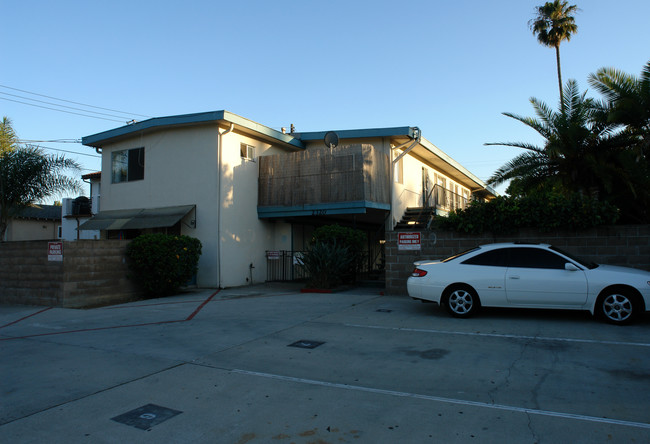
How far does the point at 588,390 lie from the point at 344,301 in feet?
24.2

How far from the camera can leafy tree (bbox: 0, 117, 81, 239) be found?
15.0m

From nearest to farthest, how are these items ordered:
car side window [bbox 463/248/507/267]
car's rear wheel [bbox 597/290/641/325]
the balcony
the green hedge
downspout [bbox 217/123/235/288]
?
car's rear wheel [bbox 597/290/641/325]
car side window [bbox 463/248/507/267]
the green hedge
downspout [bbox 217/123/235/288]
the balcony

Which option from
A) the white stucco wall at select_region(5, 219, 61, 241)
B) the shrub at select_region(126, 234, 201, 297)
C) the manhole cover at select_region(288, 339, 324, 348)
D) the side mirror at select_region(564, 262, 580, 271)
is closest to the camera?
the manhole cover at select_region(288, 339, 324, 348)

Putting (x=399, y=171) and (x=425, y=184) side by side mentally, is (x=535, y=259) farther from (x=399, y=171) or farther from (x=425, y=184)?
(x=425, y=184)

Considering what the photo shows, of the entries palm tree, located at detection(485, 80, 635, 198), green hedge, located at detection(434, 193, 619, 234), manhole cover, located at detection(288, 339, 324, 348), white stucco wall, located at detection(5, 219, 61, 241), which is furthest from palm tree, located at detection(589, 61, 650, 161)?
white stucco wall, located at detection(5, 219, 61, 241)

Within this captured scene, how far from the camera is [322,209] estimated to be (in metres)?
16.4

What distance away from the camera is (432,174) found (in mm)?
23516

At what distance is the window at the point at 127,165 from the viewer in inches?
700

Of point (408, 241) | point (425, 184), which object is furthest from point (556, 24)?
point (408, 241)

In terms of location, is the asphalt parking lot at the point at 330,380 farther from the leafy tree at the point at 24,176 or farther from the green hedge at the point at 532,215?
the leafy tree at the point at 24,176

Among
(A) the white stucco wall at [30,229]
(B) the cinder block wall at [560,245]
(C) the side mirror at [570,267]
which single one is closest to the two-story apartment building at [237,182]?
(B) the cinder block wall at [560,245]

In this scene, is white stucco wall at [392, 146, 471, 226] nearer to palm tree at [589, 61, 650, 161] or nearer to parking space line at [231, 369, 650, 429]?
palm tree at [589, 61, 650, 161]

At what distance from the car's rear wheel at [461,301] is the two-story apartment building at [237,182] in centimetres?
711

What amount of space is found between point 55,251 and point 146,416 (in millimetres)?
9479
